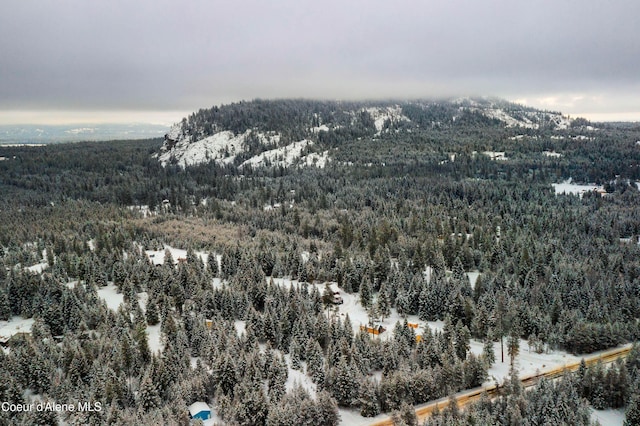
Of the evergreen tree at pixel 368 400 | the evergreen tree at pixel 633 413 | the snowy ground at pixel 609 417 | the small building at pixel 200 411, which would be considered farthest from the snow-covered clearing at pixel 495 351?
the small building at pixel 200 411

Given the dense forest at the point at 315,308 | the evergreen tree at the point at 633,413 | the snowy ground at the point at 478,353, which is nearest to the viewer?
the evergreen tree at the point at 633,413

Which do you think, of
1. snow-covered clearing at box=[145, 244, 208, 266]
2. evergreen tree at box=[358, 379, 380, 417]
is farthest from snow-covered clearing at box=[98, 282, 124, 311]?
evergreen tree at box=[358, 379, 380, 417]

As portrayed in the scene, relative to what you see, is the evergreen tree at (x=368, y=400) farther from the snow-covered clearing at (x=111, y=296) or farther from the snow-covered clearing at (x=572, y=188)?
the snow-covered clearing at (x=572, y=188)

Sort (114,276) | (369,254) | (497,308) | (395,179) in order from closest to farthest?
(497,308), (114,276), (369,254), (395,179)

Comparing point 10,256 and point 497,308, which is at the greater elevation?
point 10,256

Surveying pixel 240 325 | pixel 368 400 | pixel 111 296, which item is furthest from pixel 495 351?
pixel 111 296

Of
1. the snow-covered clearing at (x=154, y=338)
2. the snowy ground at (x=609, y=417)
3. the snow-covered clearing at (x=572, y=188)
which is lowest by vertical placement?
the snowy ground at (x=609, y=417)

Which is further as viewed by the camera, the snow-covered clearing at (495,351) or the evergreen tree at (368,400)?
the snow-covered clearing at (495,351)

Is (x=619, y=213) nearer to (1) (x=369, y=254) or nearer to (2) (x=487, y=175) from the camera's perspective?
(2) (x=487, y=175)

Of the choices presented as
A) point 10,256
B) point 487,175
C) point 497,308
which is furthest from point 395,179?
point 10,256

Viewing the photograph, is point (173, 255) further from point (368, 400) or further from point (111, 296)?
point (368, 400)
